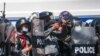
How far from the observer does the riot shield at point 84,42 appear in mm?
1364

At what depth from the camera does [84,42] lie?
138 centimetres

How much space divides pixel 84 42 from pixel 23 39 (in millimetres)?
318

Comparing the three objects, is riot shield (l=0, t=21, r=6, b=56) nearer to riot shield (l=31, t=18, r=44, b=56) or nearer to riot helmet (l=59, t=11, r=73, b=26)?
riot shield (l=31, t=18, r=44, b=56)

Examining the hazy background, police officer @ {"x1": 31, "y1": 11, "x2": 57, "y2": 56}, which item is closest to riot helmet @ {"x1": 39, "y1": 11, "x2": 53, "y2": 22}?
police officer @ {"x1": 31, "y1": 11, "x2": 57, "y2": 56}

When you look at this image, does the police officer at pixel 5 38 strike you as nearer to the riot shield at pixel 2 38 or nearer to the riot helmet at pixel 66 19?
the riot shield at pixel 2 38

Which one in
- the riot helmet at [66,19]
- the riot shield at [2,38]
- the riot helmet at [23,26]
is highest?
the riot helmet at [66,19]

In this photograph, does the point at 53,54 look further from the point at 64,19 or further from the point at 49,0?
the point at 49,0

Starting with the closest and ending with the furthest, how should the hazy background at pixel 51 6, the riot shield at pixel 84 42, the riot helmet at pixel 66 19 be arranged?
the riot shield at pixel 84 42 < the riot helmet at pixel 66 19 < the hazy background at pixel 51 6

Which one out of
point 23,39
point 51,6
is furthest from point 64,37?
point 51,6

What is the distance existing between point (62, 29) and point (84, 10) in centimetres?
27

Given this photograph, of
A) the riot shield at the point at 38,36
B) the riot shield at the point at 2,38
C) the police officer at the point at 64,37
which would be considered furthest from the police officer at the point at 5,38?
the police officer at the point at 64,37

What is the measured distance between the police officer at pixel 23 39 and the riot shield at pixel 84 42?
24 cm

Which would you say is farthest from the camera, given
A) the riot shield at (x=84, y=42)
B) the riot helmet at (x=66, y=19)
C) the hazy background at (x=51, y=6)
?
the hazy background at (x=51, y=6)

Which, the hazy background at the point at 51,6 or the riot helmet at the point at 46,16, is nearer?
the riot helmet at the point at 46,16
